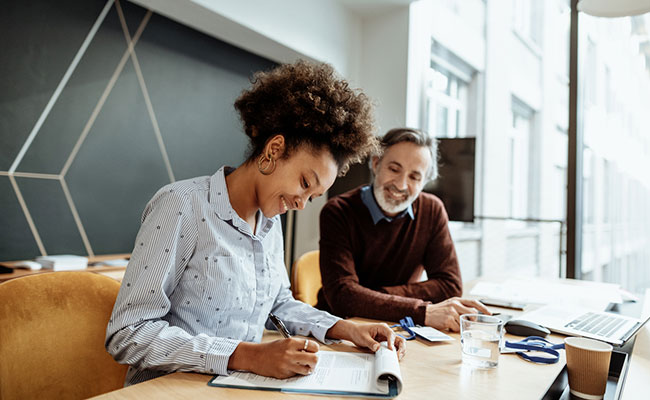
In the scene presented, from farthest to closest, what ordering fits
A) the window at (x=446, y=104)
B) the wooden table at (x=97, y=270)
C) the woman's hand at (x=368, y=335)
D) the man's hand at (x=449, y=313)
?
1. the window at (x=446, y=104)
2. the wooden table at (x=97, y=270)
3. the man's hand at (x=449, y=313)
4. the woman's hand at (x=368, y=335)

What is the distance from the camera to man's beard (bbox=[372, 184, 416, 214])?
1.67 meters

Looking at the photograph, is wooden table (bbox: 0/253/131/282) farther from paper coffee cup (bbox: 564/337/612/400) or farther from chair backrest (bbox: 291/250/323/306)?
paper coffee cup (bbox: 564/337/612/400)

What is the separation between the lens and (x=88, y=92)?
248 centimetres

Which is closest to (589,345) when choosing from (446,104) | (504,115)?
(446,104)

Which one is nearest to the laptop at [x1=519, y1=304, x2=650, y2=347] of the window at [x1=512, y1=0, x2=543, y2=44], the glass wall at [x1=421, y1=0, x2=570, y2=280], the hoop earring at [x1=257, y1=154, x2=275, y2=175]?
the hoop earring at [x1=257, y1=154, x2=275, y2=175]

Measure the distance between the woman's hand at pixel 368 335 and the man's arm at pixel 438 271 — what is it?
1.60 feet

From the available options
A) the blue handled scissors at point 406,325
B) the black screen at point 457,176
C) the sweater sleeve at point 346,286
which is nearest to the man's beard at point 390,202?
the sweater sleeve at point 346,286

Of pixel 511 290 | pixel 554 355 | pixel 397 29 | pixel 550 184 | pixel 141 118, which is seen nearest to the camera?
pixel 554 355

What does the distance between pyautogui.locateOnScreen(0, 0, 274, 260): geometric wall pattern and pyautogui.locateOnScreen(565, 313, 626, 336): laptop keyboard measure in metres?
1.63

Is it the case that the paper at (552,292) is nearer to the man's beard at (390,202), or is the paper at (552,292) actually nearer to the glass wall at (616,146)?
the man's beard at (390,202)

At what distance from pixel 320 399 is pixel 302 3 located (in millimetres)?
2967

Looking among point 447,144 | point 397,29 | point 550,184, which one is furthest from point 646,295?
point 550,184

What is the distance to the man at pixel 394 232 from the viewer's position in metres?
1.58

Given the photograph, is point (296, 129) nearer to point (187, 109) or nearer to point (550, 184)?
point (187, 109)
